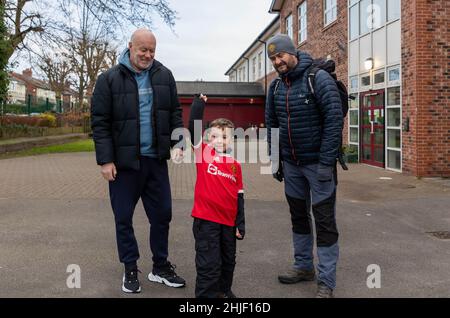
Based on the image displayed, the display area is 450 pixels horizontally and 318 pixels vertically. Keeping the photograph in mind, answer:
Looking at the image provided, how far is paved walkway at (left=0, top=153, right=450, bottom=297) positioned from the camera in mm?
3734

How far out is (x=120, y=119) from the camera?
3578mm

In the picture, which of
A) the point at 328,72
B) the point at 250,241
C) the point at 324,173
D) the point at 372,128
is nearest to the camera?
the point at 324,173

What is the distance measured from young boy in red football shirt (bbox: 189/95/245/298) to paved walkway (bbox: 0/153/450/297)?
430mm

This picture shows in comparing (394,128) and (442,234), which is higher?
(394,128)

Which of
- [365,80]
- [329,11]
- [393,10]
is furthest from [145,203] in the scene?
[329,11]

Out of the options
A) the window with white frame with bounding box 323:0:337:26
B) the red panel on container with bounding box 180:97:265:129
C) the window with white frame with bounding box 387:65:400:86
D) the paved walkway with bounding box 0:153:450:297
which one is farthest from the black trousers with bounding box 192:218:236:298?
the red panel on container with bounding box 180:97:265:129

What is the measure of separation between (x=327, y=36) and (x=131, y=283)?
1521 cm

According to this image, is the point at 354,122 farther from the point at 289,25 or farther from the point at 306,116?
the point at 306,116

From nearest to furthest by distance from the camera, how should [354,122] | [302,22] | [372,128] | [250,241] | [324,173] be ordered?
1. [324,173]
2. [250,241]
3. [372,128]
4. [354,122]
5. [302,22]

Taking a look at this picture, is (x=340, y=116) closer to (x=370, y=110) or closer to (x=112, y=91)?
(x=112, y=91)

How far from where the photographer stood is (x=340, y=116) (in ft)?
11.3

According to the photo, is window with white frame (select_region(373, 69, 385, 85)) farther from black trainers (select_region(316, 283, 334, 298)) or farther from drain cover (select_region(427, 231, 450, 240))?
black trainers (select_region(316, 283, 334, 298))

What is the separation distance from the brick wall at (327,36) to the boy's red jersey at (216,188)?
505 inches
